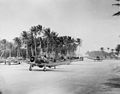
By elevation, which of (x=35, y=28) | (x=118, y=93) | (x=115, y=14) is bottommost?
(x=118, y=93)

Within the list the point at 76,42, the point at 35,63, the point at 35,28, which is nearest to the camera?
the point at 35,63

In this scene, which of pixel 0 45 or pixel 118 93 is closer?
pixel 118 93

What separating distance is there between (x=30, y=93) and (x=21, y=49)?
13144cm

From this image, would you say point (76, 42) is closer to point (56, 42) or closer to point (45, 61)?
point (56, 42)

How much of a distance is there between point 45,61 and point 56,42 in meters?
85.8

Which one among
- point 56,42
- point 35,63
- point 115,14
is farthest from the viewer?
point 56,42

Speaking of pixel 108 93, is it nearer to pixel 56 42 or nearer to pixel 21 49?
pixel 56 42

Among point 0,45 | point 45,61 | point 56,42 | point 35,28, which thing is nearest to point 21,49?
point 0,45

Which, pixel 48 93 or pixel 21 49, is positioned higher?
pixel 21 49

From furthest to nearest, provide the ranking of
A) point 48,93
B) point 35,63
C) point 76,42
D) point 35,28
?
point 76,42
point 35,28
point 35,63
point 48,93

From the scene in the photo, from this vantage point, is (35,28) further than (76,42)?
No

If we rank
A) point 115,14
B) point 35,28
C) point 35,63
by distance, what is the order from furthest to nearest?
point 35,28, point 35,63, point 115,14

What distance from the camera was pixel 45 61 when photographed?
106 ft

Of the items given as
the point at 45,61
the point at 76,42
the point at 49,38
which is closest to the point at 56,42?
the point at 49,38
